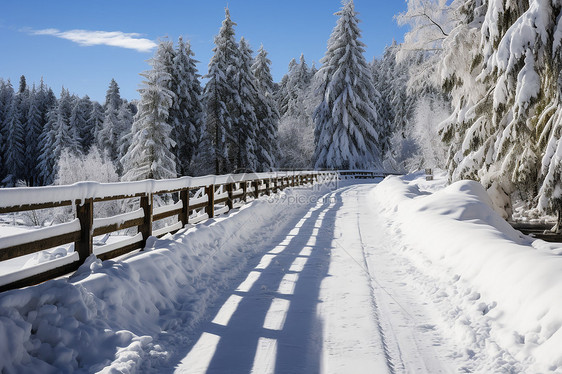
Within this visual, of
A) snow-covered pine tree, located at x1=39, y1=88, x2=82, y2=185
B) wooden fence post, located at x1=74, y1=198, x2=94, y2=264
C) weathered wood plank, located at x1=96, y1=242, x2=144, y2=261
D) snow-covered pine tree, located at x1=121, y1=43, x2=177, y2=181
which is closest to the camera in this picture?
wooden fence post, located at x1=74, y1=198, x2=94, y2=264

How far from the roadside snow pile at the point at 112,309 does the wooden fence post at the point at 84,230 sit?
0.13m

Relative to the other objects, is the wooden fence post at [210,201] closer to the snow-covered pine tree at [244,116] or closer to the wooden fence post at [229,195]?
the wooden fence post at [229,195]

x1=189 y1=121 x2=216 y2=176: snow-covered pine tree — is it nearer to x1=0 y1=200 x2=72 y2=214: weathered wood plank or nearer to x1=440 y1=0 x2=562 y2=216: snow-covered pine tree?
x1=440 y1=0 x2=562 y2=216: snow-covered pine tree

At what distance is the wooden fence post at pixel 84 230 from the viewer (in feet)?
16.1

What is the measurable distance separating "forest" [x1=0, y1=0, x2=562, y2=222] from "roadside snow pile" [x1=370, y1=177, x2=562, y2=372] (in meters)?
4.10

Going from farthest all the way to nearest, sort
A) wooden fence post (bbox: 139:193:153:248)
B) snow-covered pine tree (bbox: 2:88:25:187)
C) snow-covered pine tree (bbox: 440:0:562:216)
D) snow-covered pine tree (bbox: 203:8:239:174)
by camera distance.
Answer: snow-covered pine tree (bbox: 2:88:25:187) → snow-covered pine tree (bbox: 203:8:239:174) → snow-covered pine tree (bbox: 440:0:562:216) → wooden fence post (bbox: 139:193:153:248)

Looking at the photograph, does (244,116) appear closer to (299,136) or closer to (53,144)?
(299,136)

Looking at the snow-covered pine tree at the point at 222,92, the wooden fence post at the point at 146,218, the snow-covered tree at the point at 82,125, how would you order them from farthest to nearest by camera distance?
1. the snow-covered tree at the point at 82,125
2. the snow-covered pine tree at the point at 222,92
3. the wooden fence post at the point at 146,218

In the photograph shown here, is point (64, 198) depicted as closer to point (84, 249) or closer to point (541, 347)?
point (84, 249)

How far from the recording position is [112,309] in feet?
14.1

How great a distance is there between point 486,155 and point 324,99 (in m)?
34.2

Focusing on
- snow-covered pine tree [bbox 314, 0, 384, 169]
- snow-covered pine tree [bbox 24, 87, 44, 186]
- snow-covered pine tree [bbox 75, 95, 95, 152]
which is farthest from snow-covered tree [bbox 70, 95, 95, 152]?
snow-covered pine tree [bbox 314, 0, 384, 169]

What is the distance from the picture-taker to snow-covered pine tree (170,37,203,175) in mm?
36375

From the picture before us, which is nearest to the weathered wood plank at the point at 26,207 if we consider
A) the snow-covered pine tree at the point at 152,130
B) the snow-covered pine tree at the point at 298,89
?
the snow-covered pine tree at the point at 152,130
